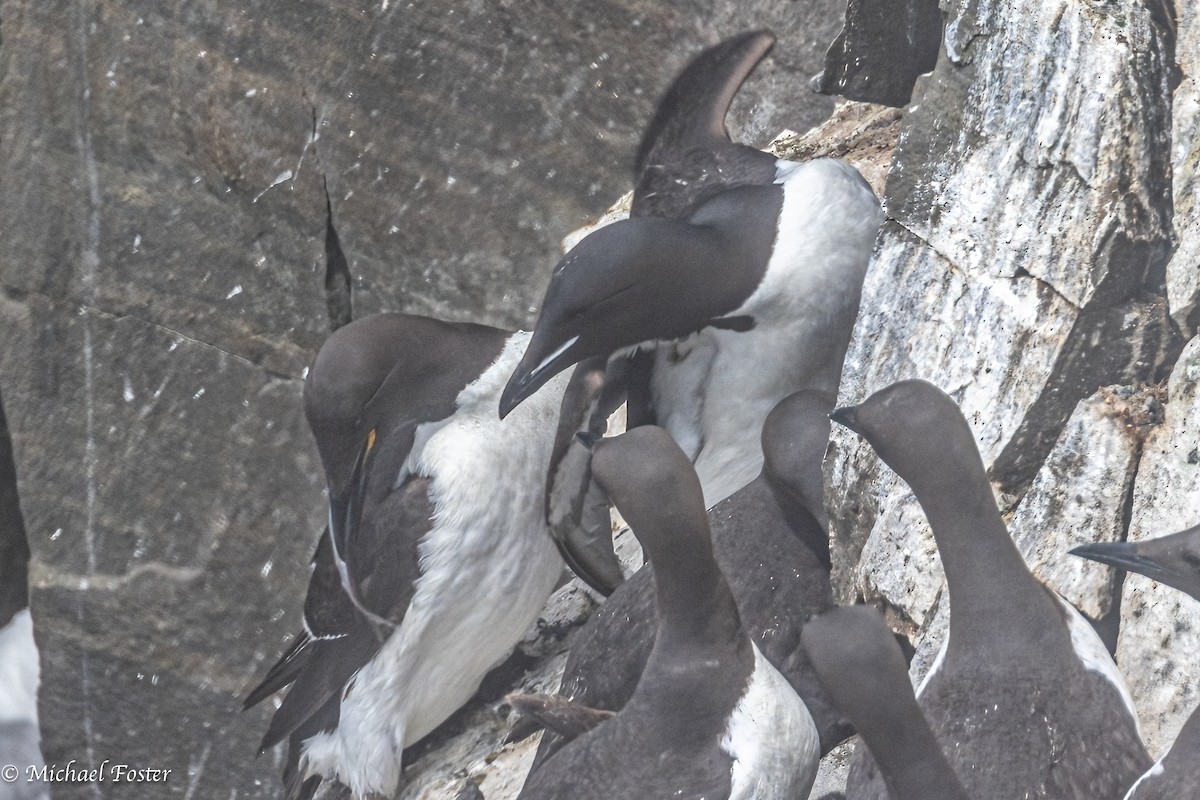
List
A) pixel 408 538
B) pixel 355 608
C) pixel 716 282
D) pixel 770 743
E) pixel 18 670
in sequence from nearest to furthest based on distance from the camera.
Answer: pixel 770 743
pixel 716 282
pixel 408 538
pixel 355 608
pixel 18 670

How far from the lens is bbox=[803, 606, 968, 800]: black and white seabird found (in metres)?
2.00

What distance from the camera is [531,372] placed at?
3115 mm

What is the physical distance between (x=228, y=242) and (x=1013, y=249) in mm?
4054

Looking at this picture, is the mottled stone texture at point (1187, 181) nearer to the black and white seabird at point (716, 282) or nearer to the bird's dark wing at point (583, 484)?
the black and white seabird at point (716, 282)

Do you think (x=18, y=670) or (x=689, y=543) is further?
(x=18, y=670)

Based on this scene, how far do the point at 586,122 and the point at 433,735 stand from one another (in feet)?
8.43

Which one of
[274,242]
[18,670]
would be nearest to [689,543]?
[274,242]

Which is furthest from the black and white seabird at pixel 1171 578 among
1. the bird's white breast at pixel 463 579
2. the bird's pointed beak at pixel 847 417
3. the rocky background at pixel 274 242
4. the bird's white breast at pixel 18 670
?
the bird's white breast at pixel 18 670

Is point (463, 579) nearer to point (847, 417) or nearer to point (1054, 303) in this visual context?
point (847, 417)

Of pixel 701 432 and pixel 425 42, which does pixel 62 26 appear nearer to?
pixel 425 42

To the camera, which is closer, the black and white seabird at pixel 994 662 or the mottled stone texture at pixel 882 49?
the black and white seabird at pixel 994 662

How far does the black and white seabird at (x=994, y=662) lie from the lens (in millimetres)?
2113

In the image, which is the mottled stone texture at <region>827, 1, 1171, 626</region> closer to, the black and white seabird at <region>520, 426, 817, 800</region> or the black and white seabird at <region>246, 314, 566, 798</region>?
the black and white seabird at <region>520, 426, 817, 800</region>

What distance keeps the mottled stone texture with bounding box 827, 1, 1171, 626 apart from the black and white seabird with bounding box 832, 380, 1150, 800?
0.36 metres
